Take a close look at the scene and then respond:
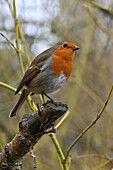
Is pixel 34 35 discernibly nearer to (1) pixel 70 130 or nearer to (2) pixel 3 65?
(2) pixel 3 65

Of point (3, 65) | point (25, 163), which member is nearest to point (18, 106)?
point (3, 65)

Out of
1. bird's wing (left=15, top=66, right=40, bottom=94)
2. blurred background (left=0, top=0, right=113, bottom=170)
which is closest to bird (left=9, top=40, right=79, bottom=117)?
bird's wing (left=15, top=66, right=40, bottom=94)

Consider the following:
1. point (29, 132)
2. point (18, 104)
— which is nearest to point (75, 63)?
point (18, 104)

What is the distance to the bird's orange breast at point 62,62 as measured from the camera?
268cm

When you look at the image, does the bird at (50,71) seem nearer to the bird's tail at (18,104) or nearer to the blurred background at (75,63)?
the bird's tail at (18,104)

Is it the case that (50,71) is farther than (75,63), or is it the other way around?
(75,63)

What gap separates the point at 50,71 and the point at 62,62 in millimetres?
167

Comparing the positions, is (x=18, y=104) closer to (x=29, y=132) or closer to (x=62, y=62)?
(x=62, y=62)

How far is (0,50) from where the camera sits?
4.70m

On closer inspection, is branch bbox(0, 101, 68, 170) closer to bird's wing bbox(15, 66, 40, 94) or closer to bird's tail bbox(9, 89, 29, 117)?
bird's wing bbox(15, 66, 40, 94)

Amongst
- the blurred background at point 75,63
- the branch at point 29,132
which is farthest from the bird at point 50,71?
the blurred background at point 75,63

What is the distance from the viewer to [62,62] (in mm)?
2721

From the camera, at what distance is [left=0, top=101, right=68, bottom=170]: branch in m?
2.00

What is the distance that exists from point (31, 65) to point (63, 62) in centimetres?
40
